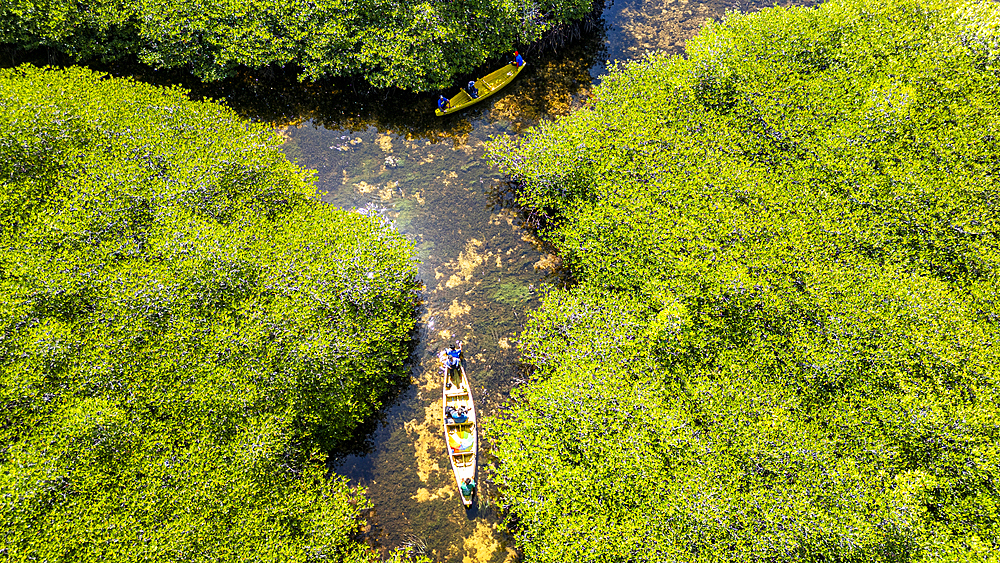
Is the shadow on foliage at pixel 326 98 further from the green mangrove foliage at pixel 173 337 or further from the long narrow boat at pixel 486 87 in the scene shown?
the green mangrove foliage at pixel 173 337

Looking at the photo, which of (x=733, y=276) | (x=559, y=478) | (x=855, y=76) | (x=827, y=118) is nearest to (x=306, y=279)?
(x=559, y=478)

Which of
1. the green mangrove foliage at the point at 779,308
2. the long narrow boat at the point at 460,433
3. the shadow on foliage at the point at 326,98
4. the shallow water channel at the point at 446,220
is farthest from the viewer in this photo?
the shadow on foliage at the point at 326,98

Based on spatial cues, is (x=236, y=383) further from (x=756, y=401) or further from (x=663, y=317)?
(x=756, y=401)

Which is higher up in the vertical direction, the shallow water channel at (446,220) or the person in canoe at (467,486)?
the shallow water channel at (446,220)

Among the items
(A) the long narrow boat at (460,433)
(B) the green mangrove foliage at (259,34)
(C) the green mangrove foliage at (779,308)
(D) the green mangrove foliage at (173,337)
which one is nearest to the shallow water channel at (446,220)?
(A) the long narrow boat at (460,433)

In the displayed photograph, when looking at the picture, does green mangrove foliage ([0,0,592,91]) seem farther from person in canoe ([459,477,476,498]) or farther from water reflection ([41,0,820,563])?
person in canoe ([459,477,476,498])

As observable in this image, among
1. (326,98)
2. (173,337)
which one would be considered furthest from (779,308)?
(326,98)
